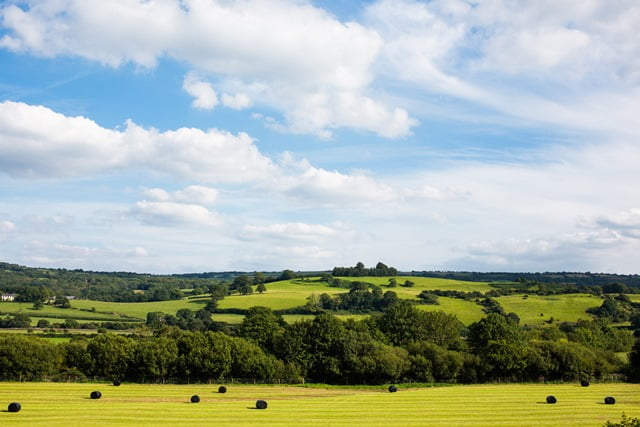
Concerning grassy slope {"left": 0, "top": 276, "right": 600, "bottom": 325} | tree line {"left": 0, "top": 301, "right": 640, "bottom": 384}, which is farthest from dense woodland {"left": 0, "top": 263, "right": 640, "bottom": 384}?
grassy slope {"left": 0, "top": 276, "right": 600, "bottom": 325}

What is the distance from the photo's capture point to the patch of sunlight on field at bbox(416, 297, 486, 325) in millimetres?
163625

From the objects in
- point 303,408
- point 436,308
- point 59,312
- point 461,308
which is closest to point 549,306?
point 461,308

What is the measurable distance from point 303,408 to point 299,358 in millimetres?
47825

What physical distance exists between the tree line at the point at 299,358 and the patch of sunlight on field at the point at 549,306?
5556 centimetres

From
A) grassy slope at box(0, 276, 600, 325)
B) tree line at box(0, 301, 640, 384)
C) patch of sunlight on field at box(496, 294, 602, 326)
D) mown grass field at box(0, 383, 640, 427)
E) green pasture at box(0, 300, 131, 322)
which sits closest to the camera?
mown grass field at box(0, 383, 640, 427)

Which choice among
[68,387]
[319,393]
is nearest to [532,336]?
[319,393]

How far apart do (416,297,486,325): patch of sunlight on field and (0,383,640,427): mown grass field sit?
83.3m

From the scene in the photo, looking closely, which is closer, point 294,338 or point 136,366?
point 136,366

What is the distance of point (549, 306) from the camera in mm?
175750

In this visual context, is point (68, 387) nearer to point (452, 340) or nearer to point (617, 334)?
point (452, 340)

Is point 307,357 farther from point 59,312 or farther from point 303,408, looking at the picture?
point 59,312

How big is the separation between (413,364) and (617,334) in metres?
73.6

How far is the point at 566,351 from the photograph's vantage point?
101 meters

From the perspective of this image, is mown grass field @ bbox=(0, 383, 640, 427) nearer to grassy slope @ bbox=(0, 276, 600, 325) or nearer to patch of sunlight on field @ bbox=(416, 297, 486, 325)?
patch of sunlight on field @ bbox=(416, 297, 486, 325)
